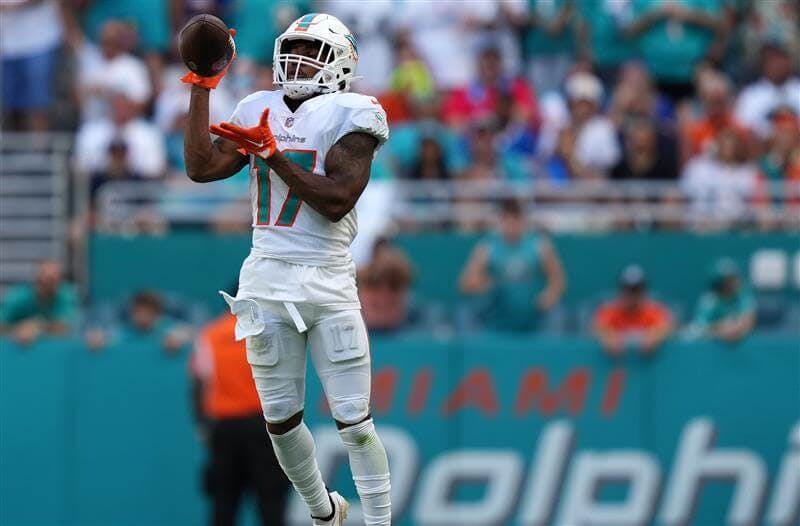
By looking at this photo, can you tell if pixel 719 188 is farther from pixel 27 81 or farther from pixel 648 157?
pixel 27 81

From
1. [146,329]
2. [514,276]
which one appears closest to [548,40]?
[514,276]

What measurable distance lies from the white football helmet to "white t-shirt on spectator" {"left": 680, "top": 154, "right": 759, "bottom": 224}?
23.9 ft

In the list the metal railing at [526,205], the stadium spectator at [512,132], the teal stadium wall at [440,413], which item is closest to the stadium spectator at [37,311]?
the teal stadium wall at [440,413]

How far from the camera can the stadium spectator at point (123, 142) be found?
13.9 meters

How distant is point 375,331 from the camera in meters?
12.9

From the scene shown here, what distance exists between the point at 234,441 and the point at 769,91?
6840mm

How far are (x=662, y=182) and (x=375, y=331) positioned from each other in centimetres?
311

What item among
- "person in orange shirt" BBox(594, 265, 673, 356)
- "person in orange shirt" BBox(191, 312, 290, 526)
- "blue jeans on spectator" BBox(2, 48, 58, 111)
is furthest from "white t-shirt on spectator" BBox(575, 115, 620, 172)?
"blue jeans on spectator" BBox(2, 48, 58, 111)

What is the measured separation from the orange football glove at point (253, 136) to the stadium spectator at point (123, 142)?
7.21 meters

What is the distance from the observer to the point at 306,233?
23.7ft

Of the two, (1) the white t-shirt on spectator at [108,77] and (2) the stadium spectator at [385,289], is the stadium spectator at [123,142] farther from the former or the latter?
(2) the stadium spectator at [385,289]

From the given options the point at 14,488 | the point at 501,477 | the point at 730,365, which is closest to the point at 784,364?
the point at 730,365

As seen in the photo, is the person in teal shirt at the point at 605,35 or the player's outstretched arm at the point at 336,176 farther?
the person in teal shirt at the point at 605,35

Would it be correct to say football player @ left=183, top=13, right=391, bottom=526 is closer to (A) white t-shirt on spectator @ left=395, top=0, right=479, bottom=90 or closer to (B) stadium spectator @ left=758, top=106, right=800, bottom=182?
(B) stadium spectator @ left=758, top=106, right=800, bottom=182
